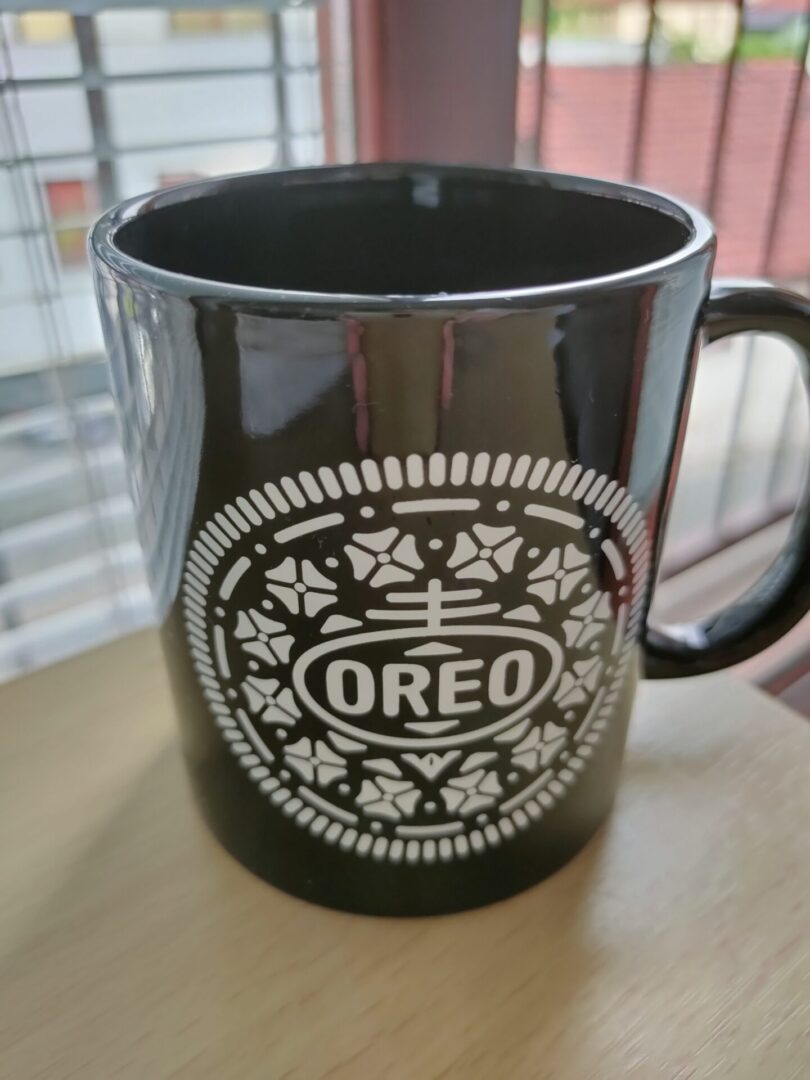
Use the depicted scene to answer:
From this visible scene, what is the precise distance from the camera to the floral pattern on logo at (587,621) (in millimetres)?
303

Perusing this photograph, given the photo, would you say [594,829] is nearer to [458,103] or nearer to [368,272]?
[368,272]

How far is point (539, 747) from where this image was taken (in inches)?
12.7

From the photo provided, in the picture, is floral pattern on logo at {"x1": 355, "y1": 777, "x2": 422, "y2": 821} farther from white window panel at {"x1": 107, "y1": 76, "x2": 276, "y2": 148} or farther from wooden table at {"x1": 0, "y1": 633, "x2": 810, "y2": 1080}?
white window panel at {"x1": 107, "y1": 76, "x2": 276, "y2": 148}

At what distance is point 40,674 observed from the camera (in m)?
0.50

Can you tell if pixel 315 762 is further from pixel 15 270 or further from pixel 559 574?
pixel 15 270

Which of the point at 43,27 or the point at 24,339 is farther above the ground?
the point at 43,27

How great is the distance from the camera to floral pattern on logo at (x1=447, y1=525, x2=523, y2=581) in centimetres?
27

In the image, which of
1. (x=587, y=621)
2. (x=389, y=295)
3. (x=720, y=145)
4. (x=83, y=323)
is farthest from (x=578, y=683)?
(x=720, y=145)

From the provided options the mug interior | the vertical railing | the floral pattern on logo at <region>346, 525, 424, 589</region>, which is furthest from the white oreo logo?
the vertical railing

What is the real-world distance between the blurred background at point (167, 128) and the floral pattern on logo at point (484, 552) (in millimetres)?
342

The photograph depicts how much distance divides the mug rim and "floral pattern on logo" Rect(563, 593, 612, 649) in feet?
0.32

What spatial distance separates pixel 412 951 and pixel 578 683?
0.11 m

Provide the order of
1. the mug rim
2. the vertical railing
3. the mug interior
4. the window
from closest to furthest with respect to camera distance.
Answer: the mug rim → the mug interior → the window → the vertical railing

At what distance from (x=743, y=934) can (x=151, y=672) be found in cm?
30
